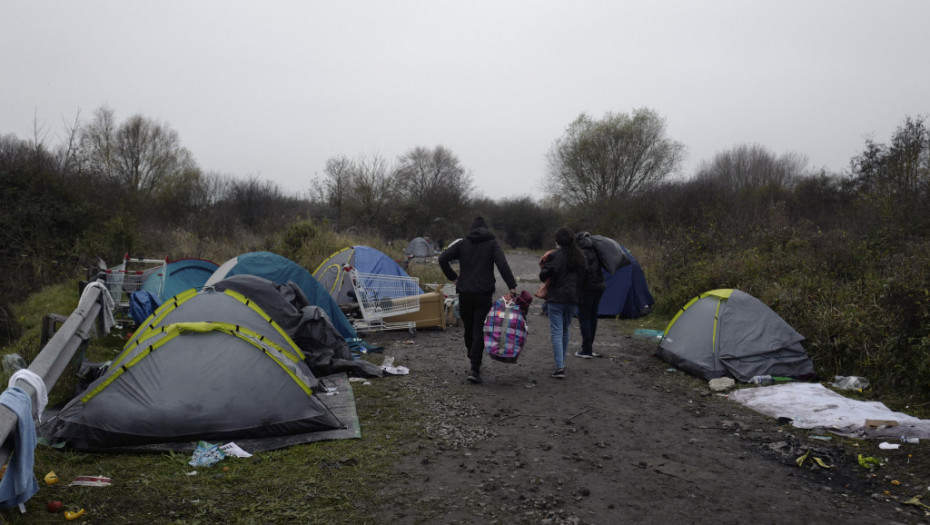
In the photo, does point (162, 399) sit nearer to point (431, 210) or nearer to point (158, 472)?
point (158, 472)

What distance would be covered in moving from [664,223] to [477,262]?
539 inches

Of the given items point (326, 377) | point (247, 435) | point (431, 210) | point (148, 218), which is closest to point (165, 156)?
point (148, 218)

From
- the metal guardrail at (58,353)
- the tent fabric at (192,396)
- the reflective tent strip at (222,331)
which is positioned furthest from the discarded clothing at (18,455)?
the reflective tent strip at (222,331)

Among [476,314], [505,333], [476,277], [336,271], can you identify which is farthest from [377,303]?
[505,333]

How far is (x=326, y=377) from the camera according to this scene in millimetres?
7184

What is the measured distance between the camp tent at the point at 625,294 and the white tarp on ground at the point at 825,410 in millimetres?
6318

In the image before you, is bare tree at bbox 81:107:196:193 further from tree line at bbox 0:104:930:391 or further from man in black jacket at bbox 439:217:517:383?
man in black jacket at bbox 439:217:517:383

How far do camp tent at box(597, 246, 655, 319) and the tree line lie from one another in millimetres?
494

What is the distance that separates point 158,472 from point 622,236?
58.6ft

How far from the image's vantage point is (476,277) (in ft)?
23.5

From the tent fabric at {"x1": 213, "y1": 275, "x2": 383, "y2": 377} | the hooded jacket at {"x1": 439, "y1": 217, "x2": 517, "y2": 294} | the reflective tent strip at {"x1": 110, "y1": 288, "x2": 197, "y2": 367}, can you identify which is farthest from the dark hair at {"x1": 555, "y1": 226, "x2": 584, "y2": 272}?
the reflective tent strip at {"x1": 110, "y1": 288, "x2": 197, "y2": 367}

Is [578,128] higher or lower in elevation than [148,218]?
higher

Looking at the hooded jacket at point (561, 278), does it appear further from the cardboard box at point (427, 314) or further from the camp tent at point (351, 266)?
the camp tent at point (351, 266)

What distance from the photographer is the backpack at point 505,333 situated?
280 inches
